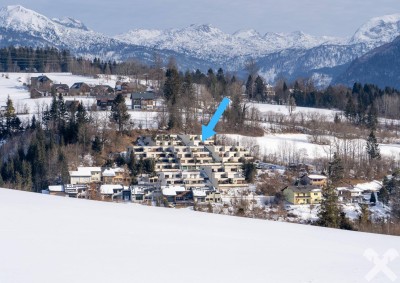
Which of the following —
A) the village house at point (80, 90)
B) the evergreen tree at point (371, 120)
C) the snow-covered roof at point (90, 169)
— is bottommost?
the snow-covered roof at point (90, 169)

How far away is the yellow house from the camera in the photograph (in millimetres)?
10195

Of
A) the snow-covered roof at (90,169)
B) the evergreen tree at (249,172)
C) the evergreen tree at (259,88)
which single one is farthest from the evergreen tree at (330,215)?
the evergreen tree at (259,88)

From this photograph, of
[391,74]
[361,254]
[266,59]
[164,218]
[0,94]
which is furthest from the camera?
[266,59]

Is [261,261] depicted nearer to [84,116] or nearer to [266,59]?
[84,116]

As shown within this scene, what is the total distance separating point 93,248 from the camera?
276cm

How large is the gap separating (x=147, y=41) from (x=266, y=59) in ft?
129

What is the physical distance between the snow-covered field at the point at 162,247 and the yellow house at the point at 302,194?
20.6ft

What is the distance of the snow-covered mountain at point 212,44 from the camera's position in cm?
7413

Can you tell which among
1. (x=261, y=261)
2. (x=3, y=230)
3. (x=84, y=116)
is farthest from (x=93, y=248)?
(x=84, y=116)

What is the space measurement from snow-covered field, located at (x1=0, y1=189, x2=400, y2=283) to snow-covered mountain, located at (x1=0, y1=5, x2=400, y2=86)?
52.5 meters

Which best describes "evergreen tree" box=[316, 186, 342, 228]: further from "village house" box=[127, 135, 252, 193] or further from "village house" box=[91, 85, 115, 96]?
"village house" box=[91, 85, 115, 96]

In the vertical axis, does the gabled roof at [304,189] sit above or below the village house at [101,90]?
below

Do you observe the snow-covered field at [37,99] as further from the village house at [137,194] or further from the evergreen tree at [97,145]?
the village house at [137,194]

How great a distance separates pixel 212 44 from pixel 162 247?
358ft
